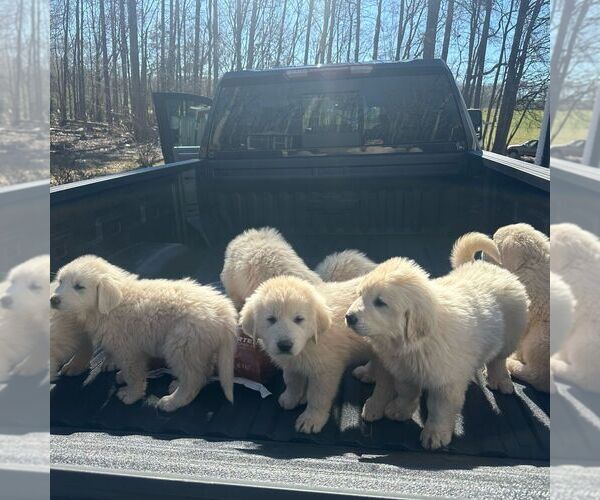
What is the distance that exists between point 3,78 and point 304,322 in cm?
150

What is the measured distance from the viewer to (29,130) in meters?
1.66

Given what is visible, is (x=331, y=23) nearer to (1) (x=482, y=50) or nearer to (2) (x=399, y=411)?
(1) (x=482, y=50)

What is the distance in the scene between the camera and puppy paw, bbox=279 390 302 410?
8.93 feet

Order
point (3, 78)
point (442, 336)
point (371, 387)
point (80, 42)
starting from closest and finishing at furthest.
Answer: point (3, 78), point (442, 336), point (371, 387), point (80, 42)

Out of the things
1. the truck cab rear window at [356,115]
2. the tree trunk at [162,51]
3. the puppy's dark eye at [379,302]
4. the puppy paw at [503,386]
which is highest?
the tree trunk at [162,51]

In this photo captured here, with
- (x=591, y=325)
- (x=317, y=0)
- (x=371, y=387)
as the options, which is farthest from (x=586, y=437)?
(x=317, y=0)

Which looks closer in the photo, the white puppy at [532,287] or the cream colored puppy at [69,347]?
the white puppy at [532,287]

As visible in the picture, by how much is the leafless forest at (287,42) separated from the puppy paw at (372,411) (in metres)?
1.59

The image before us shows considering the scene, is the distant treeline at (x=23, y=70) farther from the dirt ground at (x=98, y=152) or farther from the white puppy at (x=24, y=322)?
the dirt ground at (x=98, y=152)

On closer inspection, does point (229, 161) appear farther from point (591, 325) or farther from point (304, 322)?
point (591, 325)

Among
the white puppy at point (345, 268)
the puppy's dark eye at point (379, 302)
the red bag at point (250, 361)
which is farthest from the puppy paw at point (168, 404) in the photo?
the white puppy at point (345, 268)

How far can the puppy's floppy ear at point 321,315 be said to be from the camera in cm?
254

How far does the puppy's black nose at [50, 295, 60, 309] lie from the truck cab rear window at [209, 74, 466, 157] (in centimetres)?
223

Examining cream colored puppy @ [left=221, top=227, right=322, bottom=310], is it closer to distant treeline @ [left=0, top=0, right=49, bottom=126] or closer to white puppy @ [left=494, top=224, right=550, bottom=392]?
white puppy @ [left=494, top=224, right=550, bottom=392]
